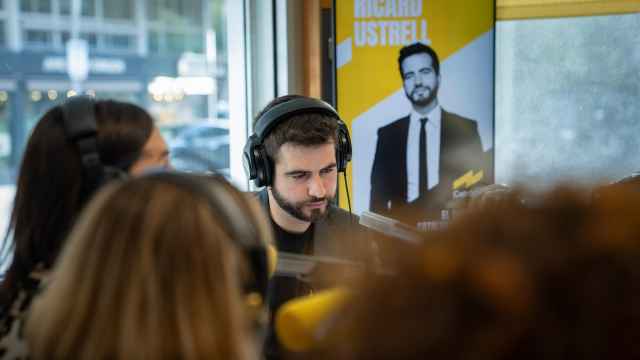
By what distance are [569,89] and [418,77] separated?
78cm

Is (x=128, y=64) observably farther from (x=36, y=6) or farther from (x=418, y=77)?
(x=418, y=77)

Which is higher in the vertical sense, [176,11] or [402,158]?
[176,11]

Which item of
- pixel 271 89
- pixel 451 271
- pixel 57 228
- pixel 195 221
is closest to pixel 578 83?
pixel 271 89

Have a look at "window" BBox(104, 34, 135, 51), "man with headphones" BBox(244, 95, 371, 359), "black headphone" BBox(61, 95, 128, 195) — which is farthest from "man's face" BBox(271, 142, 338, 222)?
"window" BBox(104, 34, 135, 51)

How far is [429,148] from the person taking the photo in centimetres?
311

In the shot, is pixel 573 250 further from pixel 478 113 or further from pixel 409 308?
pixel 478 113

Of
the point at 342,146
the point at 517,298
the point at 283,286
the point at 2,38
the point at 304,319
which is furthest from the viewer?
the point at 2,38

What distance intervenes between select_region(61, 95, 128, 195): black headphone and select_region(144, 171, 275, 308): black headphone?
0.43 meters

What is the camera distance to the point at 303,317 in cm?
50

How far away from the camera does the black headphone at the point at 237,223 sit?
2.40ft

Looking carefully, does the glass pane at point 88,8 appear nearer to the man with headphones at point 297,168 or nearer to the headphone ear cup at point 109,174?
the man with headphones at point 297,168

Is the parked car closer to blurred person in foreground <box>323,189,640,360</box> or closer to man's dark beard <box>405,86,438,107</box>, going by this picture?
man's dark beard <box>405,86,438,107</box>

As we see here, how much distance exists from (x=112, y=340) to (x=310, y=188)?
53.0 inches

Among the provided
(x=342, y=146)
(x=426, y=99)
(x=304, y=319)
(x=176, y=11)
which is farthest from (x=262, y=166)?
(x=304, y=319)
